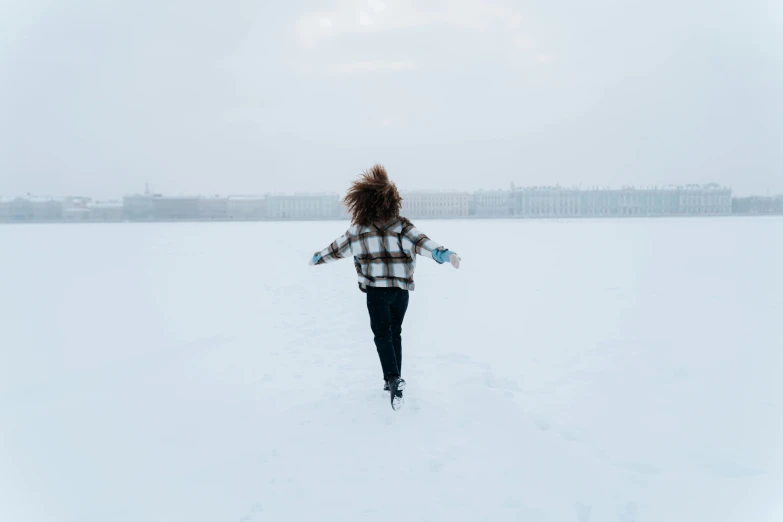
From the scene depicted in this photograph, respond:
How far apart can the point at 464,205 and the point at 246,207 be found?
127 feet

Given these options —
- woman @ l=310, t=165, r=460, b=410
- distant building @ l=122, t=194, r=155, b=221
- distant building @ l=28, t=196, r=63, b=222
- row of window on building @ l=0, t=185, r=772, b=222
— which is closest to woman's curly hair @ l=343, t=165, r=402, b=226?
woman @ l=310, t=165, r=460, b=410

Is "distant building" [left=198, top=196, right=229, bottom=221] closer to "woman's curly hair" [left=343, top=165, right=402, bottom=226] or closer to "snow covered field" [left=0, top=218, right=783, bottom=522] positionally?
"snow covered field" [left=0, top=218, right=783, bottom=522]

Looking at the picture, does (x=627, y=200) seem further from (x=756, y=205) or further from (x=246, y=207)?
(x=246, y=207)

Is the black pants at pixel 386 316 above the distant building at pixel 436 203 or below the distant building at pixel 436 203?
below

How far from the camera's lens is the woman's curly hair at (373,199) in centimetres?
310

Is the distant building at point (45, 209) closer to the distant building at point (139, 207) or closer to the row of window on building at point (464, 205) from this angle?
the row of window on building at point (464, 205)

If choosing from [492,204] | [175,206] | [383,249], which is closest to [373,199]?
[383,249]

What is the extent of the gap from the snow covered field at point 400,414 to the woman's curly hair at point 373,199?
3.79ft

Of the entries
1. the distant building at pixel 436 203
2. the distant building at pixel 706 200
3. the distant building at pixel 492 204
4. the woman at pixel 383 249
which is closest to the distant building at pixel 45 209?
the distant building at pixel 436 203

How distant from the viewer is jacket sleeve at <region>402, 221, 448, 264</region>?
9.96 feet

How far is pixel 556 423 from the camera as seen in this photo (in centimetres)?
303

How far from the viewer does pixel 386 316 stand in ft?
10.5

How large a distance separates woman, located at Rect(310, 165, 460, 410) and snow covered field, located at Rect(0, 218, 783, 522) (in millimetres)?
460

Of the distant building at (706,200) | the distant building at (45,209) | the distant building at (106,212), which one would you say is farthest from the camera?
the distant building at (706,200)
